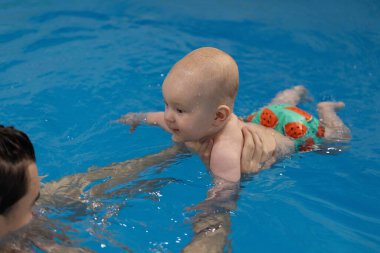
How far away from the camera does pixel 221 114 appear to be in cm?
264

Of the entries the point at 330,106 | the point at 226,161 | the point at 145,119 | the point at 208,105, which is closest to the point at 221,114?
the point at 208,105

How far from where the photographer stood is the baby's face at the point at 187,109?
2510 mm

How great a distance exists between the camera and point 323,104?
3.54m

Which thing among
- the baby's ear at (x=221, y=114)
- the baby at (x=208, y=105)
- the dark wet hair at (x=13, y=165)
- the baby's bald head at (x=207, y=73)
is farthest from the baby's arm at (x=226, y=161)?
the dark wet hair at (x=13, y=165)

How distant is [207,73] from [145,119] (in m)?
0.80

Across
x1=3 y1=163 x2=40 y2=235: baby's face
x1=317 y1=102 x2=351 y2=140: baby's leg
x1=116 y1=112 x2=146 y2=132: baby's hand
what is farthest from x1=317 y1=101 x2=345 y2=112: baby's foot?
x1=3 y1=163 x2=40 y2=235: baby's face

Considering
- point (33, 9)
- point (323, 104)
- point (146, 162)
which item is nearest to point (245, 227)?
point (146, 162)

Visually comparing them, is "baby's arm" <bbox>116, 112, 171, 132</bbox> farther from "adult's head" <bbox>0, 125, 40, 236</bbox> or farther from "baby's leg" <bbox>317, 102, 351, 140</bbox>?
"adult's head" <bbox>0, 125, 40, 236</bbox>

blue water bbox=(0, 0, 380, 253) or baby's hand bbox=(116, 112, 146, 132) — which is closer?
blue water bbox=(0, 0, 380, 253)

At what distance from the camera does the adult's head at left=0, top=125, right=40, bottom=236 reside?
1.53 m

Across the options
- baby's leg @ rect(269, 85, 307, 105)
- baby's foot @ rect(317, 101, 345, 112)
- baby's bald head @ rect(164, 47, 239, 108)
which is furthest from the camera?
A: baby's leg @ rect(269, 85, 307, 105)

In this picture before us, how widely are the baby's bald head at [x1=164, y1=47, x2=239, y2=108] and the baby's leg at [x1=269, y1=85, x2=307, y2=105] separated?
1.12m

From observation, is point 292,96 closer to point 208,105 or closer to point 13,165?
point 208,105

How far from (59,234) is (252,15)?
402 cm
